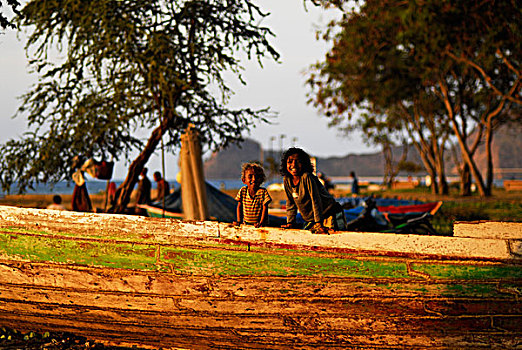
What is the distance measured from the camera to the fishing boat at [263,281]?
4234 millimetres

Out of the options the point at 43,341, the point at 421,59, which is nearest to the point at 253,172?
the point at 43,341

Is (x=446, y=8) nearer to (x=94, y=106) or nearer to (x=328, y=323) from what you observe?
(x=94, y=106)

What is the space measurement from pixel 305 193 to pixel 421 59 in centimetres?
1614

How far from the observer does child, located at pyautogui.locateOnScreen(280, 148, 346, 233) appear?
16.2 feet

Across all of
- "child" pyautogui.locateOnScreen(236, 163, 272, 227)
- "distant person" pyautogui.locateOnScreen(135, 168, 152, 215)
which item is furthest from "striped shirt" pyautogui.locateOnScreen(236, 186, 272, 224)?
"distant person" pyautogui.locateOnScreen(135, 168, 152, 215)

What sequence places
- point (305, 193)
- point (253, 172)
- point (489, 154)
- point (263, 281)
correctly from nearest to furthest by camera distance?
point (263, 281) < point (305, 193) < point (253, 172) < point (489, 154)

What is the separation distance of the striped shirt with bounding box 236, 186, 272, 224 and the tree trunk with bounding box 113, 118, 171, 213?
6054 mm

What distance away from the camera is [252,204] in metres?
5.42

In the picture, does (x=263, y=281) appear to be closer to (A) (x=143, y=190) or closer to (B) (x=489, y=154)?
(A) (x=143, y=190)

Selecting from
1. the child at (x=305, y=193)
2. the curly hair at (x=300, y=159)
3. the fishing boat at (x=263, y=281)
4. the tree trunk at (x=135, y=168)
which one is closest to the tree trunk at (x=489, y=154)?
the tree trunk at (x=135, y=168)

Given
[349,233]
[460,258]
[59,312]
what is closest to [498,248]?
[460,258]

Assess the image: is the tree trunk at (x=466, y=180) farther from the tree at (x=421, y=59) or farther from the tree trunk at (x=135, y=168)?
the tree trunk at (x=135, y=168)

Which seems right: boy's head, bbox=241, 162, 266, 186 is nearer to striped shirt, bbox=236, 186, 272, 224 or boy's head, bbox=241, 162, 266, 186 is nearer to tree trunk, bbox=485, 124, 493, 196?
striped shirt, bbox=236, 186, 272, 224

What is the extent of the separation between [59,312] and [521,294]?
4620 millimetres
